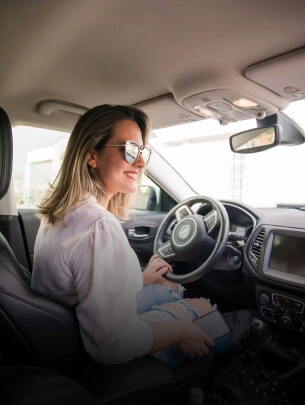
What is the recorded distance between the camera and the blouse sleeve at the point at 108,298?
45.2 inches

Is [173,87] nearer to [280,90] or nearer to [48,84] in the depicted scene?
[280,90]

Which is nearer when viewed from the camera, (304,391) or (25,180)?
(304,391)

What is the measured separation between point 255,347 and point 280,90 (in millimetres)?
1357

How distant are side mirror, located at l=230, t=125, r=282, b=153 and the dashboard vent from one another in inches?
23.4

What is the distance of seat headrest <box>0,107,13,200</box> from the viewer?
4.57 feet

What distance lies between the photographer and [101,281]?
115 centimetres

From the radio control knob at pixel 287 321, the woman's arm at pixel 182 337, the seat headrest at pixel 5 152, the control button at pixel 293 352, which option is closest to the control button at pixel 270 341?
the control button at pixel 293 352

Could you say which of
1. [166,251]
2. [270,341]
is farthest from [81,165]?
[270,341]

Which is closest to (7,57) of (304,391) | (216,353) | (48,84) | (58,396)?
(48,84)

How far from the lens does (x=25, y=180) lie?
2992 mm

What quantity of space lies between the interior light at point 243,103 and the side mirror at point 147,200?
1682mm

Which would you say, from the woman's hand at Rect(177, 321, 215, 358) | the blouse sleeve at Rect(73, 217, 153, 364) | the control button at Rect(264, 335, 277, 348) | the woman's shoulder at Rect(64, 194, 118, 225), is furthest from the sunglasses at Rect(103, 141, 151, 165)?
the control button at Rect(264, 335, 277, 348)

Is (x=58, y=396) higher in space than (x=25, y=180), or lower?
lower

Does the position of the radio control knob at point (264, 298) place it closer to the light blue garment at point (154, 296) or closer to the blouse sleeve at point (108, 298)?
the light blue garment at point (154, 296)
